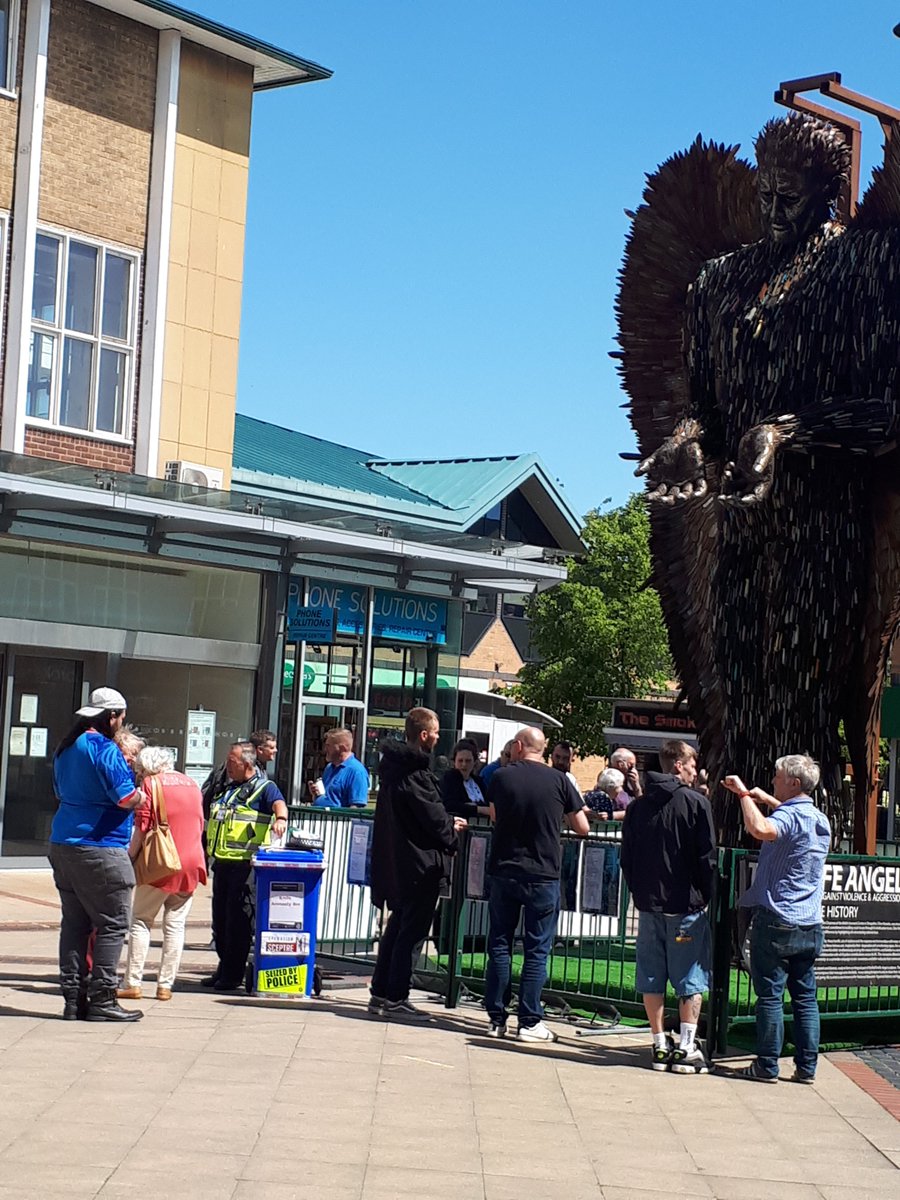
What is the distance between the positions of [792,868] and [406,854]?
244cm

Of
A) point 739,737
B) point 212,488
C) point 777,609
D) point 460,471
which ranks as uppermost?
point 460,471

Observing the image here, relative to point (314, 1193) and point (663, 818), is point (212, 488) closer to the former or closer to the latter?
point (663, 818)

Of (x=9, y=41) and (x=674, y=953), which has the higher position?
(x=9, y=41)

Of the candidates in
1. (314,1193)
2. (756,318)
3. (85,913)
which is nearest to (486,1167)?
(314,1193)

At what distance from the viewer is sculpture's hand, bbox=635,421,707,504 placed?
432 inches

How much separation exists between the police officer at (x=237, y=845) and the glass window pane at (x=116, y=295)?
11067 millimetres

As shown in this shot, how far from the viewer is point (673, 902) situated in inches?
380

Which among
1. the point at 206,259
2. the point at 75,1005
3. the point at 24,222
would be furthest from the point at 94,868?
the point at 206,259

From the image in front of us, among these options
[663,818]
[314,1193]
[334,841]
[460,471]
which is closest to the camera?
[314,1193]

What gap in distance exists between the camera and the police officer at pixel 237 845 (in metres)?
11.5

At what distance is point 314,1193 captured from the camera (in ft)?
20.6

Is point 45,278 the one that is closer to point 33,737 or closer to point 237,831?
point 33,737

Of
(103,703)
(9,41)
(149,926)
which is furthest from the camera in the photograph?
(9,41)

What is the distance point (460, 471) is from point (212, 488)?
1804 centimetres
